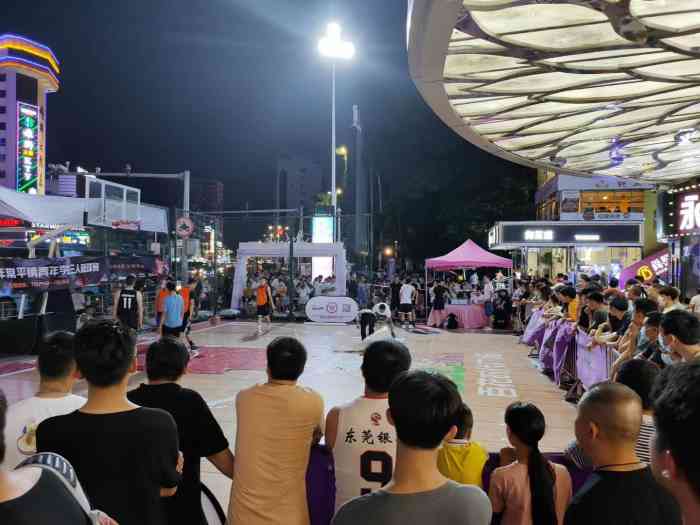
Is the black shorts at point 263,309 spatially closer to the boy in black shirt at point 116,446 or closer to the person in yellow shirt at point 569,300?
the person in yellow shirt at point 569,300

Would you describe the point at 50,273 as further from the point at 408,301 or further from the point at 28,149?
the point at 28,149

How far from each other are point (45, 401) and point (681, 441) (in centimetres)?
273

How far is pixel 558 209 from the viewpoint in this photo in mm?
32844

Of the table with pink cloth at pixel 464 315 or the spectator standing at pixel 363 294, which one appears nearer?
the table with pink cloth at pixel 464 315

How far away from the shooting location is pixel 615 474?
1860 millimetres

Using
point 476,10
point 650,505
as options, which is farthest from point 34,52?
point 650,505

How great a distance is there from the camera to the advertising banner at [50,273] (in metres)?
11.5

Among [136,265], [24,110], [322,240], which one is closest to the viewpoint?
[136,265]

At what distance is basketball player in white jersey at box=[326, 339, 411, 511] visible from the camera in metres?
2.63

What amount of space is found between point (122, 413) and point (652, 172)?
55.8 feet

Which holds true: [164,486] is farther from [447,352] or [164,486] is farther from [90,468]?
[447,352]

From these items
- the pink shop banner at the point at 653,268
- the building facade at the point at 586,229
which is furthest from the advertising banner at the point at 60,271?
the pink shop banner at the point at 653,268

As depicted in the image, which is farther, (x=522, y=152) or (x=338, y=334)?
(x=338, y=334)

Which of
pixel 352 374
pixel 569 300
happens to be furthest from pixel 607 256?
pixel 352 374
